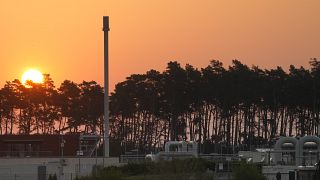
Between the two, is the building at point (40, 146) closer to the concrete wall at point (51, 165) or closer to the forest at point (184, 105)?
the concrete wall at point (51, 165)

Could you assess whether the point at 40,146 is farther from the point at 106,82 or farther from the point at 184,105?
the point at 184,105

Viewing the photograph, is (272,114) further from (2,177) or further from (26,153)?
(2,177)

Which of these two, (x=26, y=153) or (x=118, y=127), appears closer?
(x=26, y=153)

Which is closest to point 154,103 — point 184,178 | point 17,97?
point 17,97

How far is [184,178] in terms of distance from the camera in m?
62.8

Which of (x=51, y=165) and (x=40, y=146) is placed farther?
(x=40, y=146)

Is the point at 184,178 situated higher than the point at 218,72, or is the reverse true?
the point at 218,72

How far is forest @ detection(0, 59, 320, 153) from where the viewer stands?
14012 cm

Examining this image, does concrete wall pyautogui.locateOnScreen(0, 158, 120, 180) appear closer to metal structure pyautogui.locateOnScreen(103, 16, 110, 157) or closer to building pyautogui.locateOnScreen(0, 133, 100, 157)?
metal structure pyautogui.locateOnScreen(103, 16, 110, 157)

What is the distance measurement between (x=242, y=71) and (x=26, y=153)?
51.0 m

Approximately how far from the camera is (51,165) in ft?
303

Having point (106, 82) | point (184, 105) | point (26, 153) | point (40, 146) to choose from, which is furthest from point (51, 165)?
point (184, 105)

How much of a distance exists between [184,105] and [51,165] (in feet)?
167

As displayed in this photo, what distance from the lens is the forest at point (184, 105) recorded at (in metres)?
140
